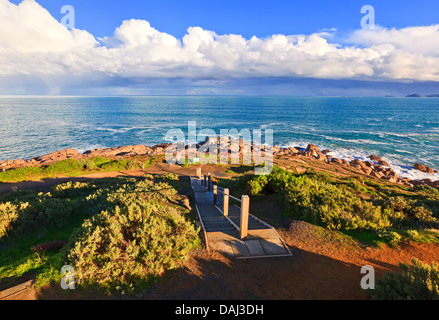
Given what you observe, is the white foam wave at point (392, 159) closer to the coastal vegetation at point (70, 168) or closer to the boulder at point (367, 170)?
the boulder at point (367, 170)

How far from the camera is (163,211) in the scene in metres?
Result: 7.61

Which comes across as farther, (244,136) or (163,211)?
(244,136)

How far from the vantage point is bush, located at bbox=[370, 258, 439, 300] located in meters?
4.41

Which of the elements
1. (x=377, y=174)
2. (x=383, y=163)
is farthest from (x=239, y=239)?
(x=383, y=163)

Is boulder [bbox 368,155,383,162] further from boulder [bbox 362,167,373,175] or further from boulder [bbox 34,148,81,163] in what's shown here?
boulder [bbox 34,148,81,163]

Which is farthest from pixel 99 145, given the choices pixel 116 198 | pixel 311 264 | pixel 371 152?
pixel 371 152

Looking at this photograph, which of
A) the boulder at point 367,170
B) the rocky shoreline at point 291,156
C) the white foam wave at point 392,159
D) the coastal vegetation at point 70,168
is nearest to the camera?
the coastal vegetation at point 70,168

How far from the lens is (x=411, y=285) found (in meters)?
4.58

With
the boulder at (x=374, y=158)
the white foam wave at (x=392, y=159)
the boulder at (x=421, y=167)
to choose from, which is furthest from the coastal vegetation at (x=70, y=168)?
the boulder at (x=421, y=167)

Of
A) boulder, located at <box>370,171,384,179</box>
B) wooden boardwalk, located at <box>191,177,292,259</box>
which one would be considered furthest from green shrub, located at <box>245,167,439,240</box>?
boulder, located at <box>370,171,384,179</box>

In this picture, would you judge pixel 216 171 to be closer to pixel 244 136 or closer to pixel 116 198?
pixel 116 198

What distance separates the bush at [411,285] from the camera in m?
4.41
